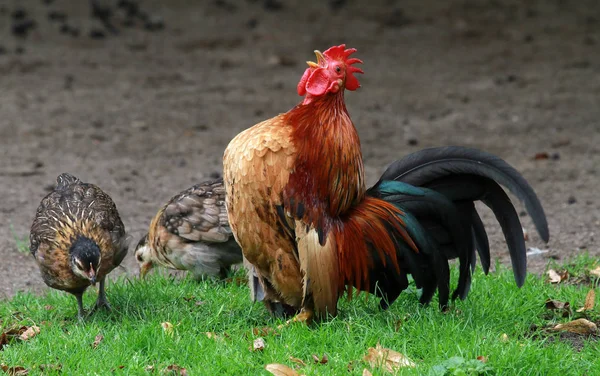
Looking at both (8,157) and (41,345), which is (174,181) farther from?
(41,345)

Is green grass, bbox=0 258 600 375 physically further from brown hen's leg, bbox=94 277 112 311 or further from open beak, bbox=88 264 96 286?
open beak, bbox=88 264 96 286

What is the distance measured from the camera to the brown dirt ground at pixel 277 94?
30.8 feet

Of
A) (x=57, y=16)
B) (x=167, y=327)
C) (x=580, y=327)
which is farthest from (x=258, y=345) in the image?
(x=57, y=16)

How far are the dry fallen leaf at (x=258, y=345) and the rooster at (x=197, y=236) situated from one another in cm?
151

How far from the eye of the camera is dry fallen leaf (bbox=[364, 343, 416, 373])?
5031mm

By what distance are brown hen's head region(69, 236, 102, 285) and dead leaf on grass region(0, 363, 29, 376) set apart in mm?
787

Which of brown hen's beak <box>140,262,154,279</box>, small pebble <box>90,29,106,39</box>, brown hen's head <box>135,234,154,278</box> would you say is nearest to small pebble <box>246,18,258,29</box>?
small pebble <box>90,29,106,39</box>

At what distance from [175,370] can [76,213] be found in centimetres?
159

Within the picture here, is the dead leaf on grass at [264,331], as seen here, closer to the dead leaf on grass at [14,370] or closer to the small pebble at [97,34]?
the dead leaf on grass at [14,370]

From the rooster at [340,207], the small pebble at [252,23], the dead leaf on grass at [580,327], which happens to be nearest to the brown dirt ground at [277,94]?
the small pebble at [252,23]

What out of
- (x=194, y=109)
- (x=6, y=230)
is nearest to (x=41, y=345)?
(x=6, y=230)

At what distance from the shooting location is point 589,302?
6.11m

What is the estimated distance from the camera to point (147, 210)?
28.8ft

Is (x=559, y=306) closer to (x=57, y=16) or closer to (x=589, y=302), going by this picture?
(x=589, y=302)
